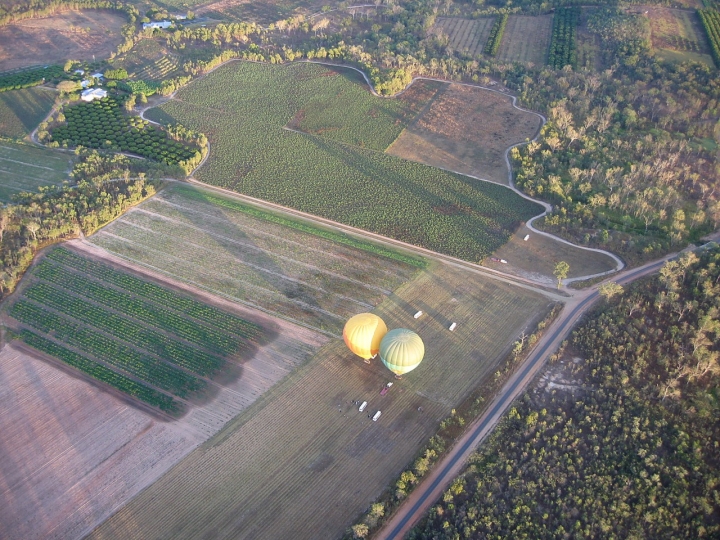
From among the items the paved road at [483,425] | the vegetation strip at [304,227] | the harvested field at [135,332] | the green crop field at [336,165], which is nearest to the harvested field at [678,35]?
the green crop field at [336,165]

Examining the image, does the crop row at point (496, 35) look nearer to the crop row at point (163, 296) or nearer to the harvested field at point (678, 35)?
the harvested field at point (678, 35)

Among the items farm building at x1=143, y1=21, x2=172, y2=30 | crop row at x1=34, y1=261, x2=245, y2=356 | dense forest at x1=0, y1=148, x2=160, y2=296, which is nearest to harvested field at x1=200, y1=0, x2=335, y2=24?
farm building at x1=143, y1=21, x2=172, y2=30

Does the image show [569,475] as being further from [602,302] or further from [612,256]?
[612,256]

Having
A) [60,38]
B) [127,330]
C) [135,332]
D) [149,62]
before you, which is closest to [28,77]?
[60,38]

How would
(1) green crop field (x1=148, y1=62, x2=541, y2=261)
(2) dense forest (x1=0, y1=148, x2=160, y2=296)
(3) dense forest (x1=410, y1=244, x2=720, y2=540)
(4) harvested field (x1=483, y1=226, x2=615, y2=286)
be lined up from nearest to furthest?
1. (3) dense forest (x1=410, y1=244, x2=720, y2=540)
2. (4) harvested field (x1=483, y1=226, x2=615, y2=286)
3. (2) dense forest (x1=0, y1=148, x2=160, y2=296)
4. (1) green crop field (x1=148, y1=62, x2=541, y2=261)

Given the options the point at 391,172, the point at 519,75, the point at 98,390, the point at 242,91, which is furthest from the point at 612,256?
the point at 242,91

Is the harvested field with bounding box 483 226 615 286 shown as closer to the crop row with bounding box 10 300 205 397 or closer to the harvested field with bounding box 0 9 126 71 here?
the crop row with bounding box 10 300 205 397

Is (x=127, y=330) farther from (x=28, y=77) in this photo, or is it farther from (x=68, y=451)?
(x=28, y=77)
